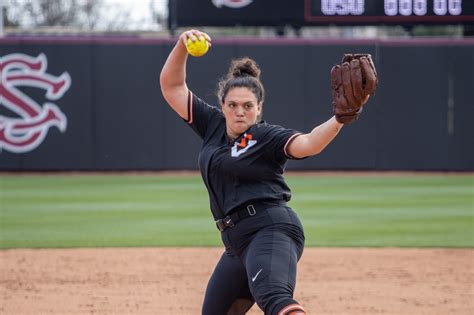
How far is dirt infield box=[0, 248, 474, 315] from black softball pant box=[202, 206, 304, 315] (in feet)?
6.46

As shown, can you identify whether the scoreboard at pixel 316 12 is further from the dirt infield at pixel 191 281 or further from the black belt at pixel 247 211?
the black belt at pixel 247 211

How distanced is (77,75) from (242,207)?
1389 cm

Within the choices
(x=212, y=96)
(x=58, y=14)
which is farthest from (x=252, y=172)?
(x=58, y=14)

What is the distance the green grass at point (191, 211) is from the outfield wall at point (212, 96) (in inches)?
35.3

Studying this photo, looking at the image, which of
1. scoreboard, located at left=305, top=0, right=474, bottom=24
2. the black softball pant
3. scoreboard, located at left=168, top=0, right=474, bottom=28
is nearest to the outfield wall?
scoreboard, located at left=168, top=0, right=474, bottom=28

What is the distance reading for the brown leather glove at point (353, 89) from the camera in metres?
3.94

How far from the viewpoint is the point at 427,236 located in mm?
10258

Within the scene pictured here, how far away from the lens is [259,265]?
4.06 m

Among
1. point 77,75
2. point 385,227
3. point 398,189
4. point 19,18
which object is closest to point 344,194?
point 398,189

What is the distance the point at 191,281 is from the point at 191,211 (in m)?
4.77

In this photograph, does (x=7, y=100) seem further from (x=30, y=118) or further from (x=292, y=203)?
(x=292, y=203)

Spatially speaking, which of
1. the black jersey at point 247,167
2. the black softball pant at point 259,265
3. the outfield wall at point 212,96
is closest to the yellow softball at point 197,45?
the black jersey at point 247,167

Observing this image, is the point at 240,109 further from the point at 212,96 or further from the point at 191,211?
Answer: the point at 212,96

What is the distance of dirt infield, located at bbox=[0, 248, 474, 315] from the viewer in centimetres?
657
